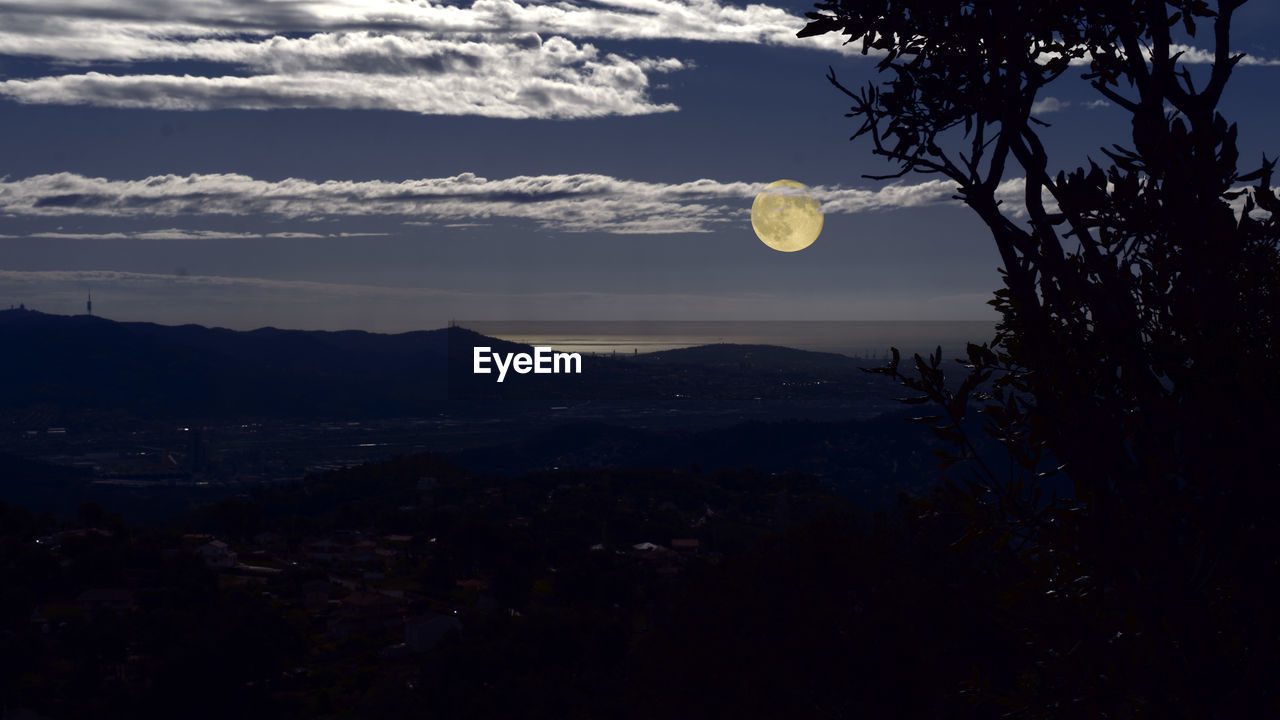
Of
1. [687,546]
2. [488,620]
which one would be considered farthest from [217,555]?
[687,546]

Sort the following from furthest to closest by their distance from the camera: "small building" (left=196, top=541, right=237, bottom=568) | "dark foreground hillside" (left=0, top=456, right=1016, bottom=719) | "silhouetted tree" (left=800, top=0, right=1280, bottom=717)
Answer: "small building" (left=196, top=541, right=237, bottom=568), "dark foreground hillside" (left=0, top=456, right=1016, bottom=719), "silhouetted tree" (left=800, top=0, right=1280, bottom=717)

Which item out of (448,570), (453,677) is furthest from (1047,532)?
(448,570)

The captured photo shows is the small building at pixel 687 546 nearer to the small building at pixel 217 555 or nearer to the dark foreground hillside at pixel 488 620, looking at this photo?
the dark foreground hillside at pixel 488 620

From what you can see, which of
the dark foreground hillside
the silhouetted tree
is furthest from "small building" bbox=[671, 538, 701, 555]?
the silhouetted tree

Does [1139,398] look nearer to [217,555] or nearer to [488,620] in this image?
[488,620]

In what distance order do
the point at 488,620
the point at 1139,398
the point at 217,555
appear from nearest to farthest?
the point at 1139,398
the point at 488,620
the point at 217,555

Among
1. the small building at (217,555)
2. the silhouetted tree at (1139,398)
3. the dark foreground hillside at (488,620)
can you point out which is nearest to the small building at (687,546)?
the dark foreground hillside at (488,620)

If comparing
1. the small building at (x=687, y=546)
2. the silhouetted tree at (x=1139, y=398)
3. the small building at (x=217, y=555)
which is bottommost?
the small building at (x=687, y=546)

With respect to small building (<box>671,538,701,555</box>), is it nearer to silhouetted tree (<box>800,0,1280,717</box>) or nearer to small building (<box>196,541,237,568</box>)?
small building (<box>196,541,237,568</box>)

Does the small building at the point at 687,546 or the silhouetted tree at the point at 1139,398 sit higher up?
the silhouetted tree at the point at 1139,398

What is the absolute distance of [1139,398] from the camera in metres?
4.81

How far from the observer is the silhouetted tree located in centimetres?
450

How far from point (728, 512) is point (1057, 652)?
279ft

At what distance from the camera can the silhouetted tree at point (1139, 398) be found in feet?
14.8
